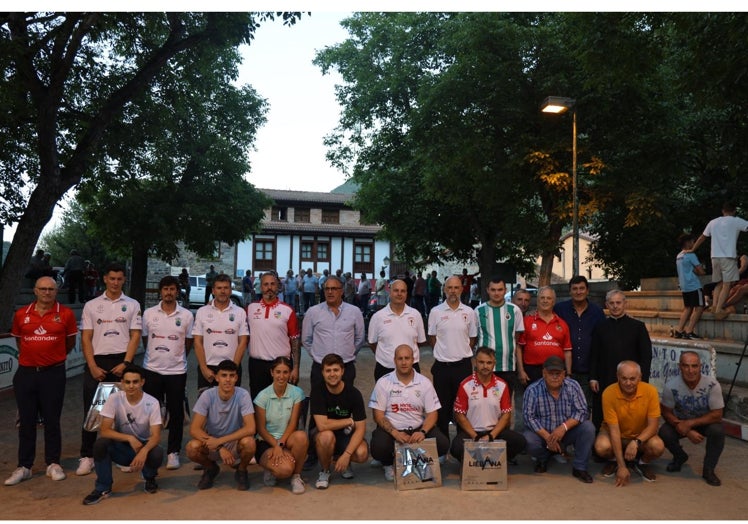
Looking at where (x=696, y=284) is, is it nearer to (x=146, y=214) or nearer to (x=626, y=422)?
(x=626, y=422)

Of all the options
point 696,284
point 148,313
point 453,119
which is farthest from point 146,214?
point 696,284

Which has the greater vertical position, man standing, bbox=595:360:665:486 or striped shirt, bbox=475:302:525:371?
striped shirt, bbox=475:302:525:371

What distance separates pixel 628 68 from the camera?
11.1m

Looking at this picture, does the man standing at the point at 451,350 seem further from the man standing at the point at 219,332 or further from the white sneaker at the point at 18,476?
the white sneaker at the point at 18,476

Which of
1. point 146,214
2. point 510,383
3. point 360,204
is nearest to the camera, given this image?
point 510,383

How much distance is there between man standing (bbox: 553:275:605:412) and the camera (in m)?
7.11

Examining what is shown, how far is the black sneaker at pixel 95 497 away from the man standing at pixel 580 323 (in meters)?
5.09

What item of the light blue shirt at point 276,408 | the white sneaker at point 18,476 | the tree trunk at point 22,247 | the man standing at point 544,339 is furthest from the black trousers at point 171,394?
the tree trunk at point 22,247

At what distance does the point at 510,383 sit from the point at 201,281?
2614 cm

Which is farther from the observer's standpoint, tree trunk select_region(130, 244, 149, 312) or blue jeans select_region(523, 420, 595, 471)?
tree trunk select_region(130, 244, 149, 312)

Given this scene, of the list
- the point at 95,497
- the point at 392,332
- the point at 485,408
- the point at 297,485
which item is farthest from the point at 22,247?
the point at 485,408

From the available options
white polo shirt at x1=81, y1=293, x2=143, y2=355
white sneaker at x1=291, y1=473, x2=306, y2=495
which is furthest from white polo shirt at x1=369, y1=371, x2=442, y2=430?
white polo shirt at x1=81, y1=293, x2=143, y2=355

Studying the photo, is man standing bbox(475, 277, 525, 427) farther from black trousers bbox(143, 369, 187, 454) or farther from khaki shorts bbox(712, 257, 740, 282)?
khaki shorts bbox(712, 257, 740, 282)

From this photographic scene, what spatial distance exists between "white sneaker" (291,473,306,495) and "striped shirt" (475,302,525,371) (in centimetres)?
261
